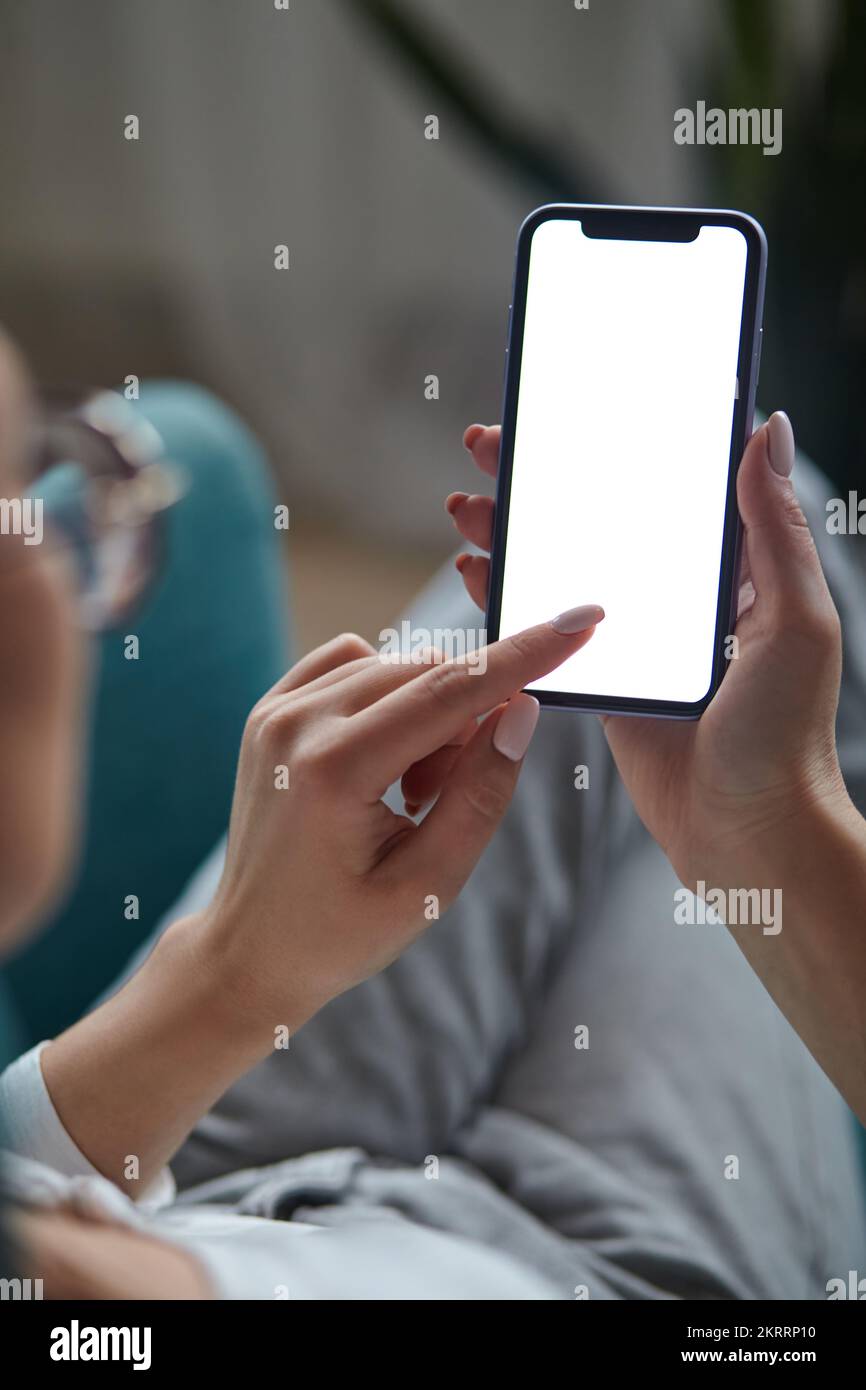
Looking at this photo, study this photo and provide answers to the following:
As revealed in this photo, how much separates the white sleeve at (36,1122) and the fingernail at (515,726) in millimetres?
191

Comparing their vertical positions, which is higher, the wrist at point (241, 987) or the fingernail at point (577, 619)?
the fingernail at point (577, 619)

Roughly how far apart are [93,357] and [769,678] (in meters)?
1.76

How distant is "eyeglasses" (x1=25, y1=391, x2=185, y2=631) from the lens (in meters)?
0.29

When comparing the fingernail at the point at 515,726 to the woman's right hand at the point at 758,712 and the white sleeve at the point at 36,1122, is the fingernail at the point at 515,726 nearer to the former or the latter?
the woman's right hand at the point at 758,712

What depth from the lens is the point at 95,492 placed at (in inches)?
14.5

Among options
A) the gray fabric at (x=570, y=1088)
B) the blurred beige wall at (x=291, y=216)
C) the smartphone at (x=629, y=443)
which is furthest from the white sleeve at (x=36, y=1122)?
the blurred beige wall at (x=291, y=216)

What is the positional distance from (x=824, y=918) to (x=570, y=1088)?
9.2 inches

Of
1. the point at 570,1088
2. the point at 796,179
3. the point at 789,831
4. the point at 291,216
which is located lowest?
the point at 570,1088

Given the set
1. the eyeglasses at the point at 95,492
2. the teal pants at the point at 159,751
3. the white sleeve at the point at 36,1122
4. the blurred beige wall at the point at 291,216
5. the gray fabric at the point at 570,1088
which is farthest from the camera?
the blurred beige wall at the point at 291,216

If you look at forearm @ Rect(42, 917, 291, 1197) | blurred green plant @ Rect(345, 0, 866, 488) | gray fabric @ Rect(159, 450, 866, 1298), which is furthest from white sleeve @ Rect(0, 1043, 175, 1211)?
blurred green plant @ Rect(345, 0, 866, 488)

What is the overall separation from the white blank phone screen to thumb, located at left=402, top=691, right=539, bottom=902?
21 mm

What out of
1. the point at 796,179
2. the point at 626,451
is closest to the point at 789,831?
the point at 626,451

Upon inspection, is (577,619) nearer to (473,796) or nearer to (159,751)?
(473,796)

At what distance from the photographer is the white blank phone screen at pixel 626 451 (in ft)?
1.22
